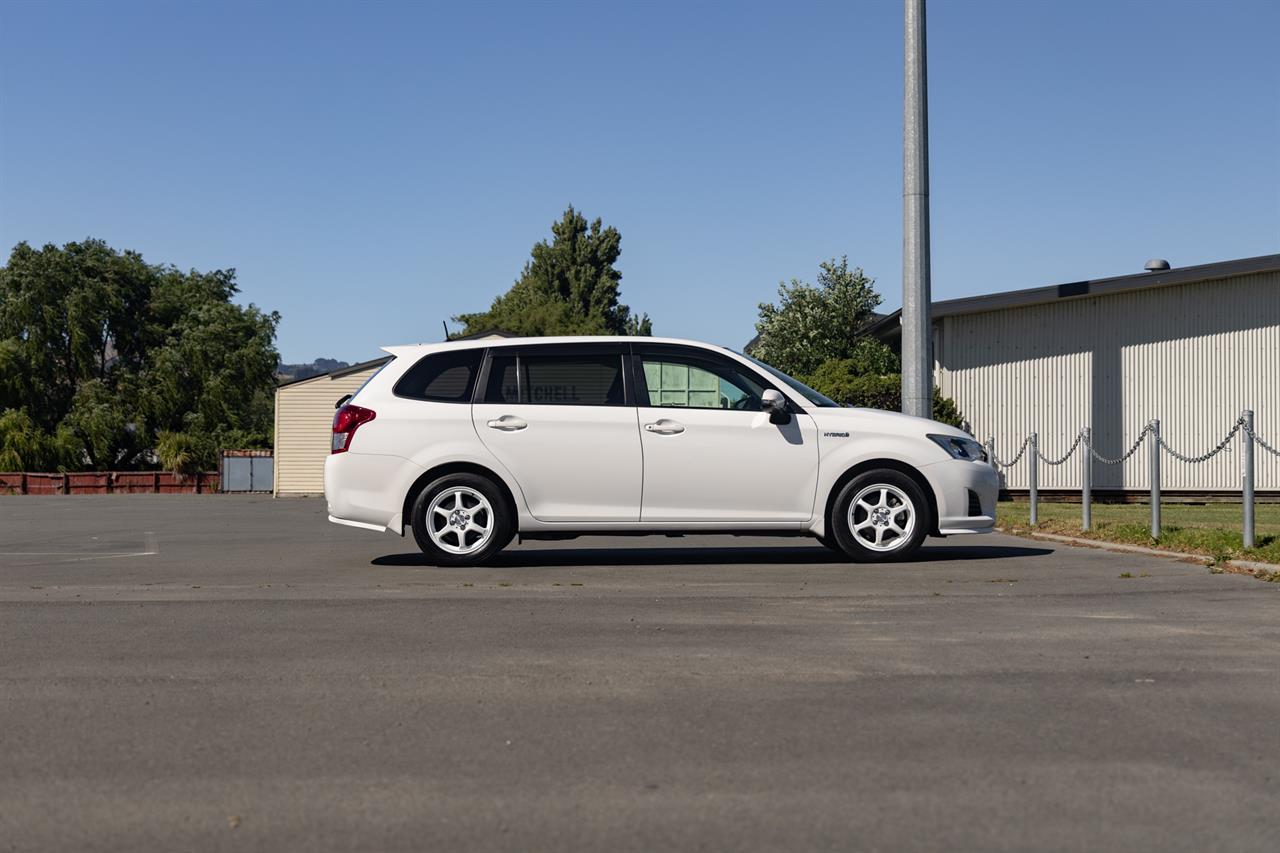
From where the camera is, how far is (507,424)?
1111 centimetres

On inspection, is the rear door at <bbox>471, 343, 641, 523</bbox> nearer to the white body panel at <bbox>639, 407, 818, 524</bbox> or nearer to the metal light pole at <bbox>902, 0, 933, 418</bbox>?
the white body panel at <bbox>639, 407, 818, 524</bbox>

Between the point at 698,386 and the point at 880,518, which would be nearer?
the point at 880,518

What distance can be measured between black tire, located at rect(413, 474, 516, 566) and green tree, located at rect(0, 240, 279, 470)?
56674 millimetres

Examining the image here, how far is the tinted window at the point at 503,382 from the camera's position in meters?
11.2

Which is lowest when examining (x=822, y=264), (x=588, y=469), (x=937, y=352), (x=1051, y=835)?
(x=1051, y=835)

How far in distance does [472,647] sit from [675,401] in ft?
16.2

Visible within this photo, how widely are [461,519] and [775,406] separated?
7.99ft

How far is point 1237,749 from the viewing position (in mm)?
4535

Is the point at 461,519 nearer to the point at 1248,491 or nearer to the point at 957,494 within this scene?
the point at 957,494

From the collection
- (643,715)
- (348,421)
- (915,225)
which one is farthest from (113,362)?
(643,715)

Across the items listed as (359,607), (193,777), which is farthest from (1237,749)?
(359,607)

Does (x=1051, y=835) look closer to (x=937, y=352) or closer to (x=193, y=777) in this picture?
(x=193, y=777)

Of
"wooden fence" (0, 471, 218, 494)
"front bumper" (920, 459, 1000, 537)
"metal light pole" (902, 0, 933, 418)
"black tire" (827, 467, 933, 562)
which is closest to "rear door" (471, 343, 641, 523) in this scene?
"black tire" (827, 467, 933, 562)

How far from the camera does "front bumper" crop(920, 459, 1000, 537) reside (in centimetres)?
1129
